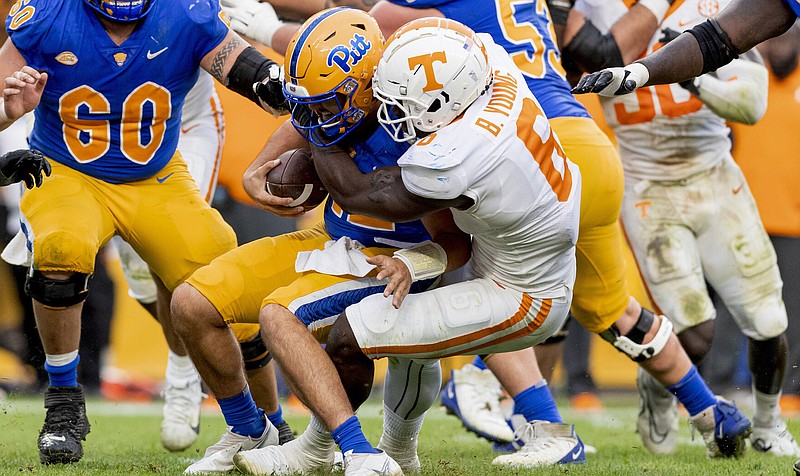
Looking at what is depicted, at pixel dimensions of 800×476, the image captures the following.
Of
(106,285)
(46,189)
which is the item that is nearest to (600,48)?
(46,189)

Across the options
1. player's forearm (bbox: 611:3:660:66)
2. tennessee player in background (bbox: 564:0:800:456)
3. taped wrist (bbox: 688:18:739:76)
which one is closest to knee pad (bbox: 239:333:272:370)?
taped wrist (bbox: 688:18:739:76)

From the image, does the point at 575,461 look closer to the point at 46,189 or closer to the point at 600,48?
the point at 600,48

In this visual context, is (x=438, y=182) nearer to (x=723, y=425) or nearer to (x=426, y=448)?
(x=723, y=425)

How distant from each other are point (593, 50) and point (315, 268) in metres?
2.08

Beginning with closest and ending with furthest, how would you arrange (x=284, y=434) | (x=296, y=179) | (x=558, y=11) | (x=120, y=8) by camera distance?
(x=296, y=179), (x=120, y=8), (x=284, y=434), (x=558, y=11)

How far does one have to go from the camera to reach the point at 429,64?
322 cm

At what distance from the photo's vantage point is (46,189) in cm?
404

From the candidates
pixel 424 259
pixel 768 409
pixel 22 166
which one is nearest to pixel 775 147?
pixel 768 409

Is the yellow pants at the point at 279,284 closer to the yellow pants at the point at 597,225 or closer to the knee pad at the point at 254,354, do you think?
the knee pad at the point at 254,354

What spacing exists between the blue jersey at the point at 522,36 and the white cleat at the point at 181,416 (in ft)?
7.30

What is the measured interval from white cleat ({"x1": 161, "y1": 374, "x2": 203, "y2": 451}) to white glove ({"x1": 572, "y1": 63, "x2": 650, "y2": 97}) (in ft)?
8.45

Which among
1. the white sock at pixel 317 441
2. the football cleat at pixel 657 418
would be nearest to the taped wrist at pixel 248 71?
the white sock at pixel 317 441

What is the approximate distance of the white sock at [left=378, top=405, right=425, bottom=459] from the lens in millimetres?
3873

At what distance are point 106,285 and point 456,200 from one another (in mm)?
4405
